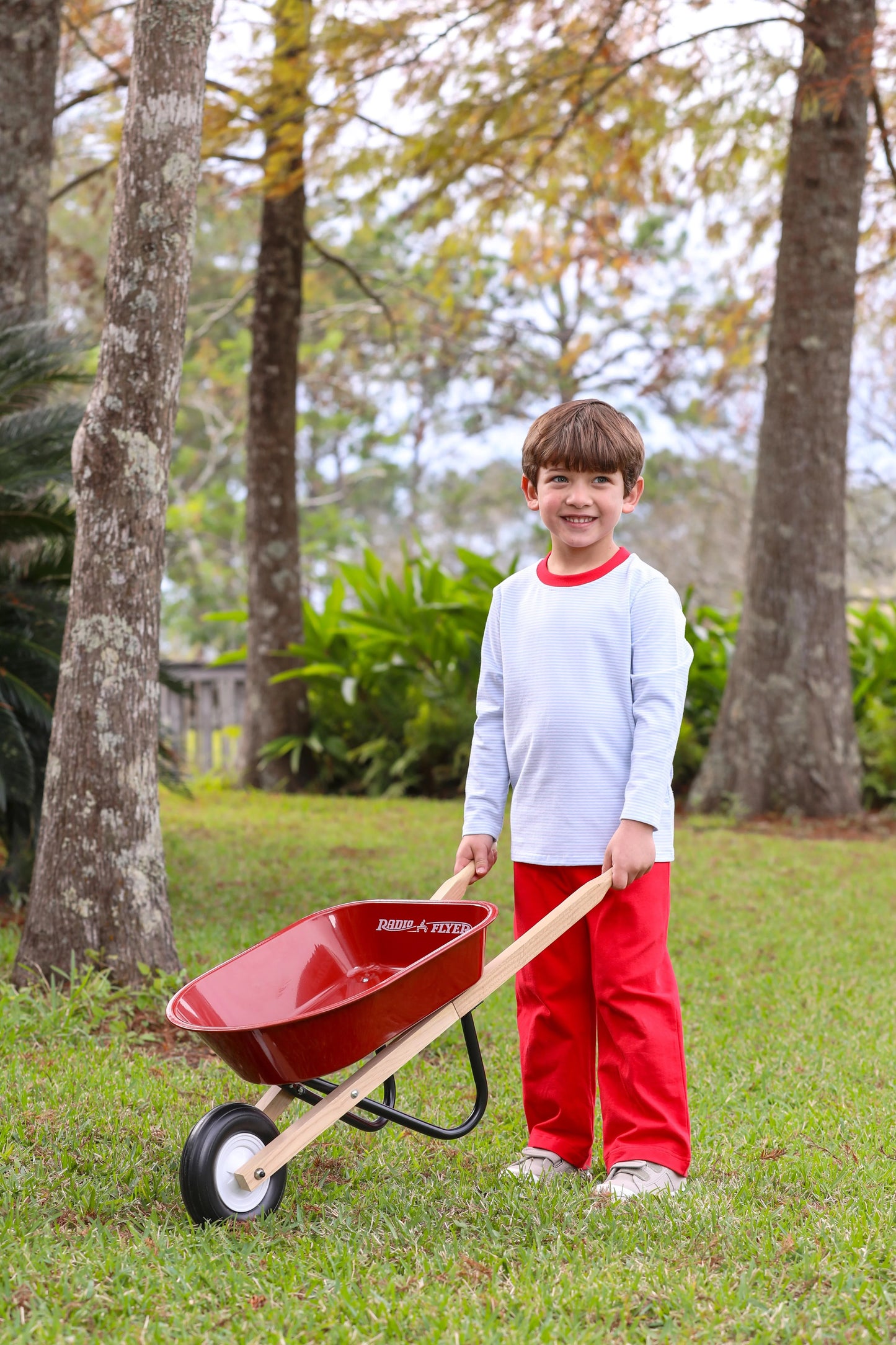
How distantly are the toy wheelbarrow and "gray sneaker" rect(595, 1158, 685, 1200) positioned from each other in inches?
12.5

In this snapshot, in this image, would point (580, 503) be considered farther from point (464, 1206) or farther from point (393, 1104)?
point (464, 1206)

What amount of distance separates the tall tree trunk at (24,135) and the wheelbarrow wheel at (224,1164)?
4.31 metres

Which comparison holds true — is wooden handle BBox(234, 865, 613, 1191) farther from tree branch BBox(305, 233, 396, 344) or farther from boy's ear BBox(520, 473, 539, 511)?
tree branch BBox(305, 233, 396, 344)

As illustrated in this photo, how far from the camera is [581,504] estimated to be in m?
2.42

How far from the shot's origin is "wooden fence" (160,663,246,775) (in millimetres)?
10961

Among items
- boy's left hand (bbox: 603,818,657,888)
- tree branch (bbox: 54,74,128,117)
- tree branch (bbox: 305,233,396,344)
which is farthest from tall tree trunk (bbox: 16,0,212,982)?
tree branch (bbox: 305,233,396,344)

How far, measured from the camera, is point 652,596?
245 cm

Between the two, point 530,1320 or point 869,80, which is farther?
point 869,80

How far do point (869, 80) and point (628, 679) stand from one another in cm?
591

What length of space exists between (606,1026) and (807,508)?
18.5ft

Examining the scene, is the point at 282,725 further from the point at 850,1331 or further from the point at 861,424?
the point at 861,424

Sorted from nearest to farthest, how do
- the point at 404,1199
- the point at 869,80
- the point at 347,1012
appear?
1. the point at 347,1012
2. the point at 404,1199
3. the point at 869,80

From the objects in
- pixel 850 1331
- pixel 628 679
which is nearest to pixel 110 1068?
pixel 628 679

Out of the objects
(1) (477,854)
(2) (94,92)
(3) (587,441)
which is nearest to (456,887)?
(1) (477,854)
